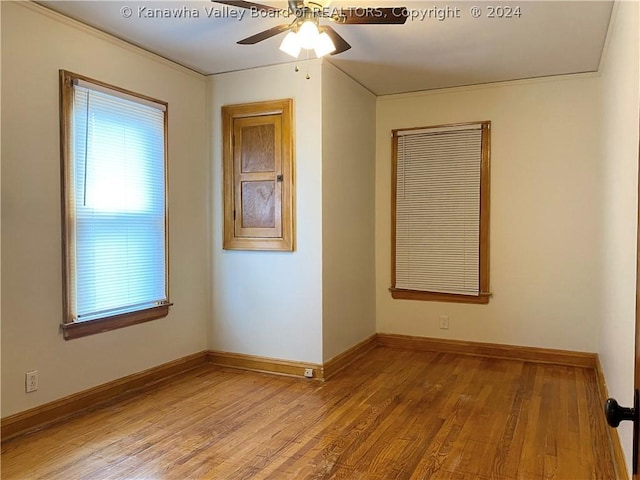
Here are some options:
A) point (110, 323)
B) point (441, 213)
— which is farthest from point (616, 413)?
point (441, 213)

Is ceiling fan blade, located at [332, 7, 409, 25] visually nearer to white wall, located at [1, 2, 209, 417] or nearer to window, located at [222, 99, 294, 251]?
window, located at [222, 99, 294, 251]

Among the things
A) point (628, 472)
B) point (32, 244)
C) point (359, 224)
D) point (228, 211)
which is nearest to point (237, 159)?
point (228, 211)

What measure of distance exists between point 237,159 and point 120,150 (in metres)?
1.01

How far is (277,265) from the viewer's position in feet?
13.1

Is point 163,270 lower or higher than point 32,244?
lower

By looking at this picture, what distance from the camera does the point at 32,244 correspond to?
2.86 m

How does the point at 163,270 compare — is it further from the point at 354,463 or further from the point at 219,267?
the point at 354,463

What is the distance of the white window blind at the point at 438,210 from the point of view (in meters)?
4.54

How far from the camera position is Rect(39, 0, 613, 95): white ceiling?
9.51 ft

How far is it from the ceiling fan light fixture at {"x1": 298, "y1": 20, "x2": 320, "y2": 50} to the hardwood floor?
221cm

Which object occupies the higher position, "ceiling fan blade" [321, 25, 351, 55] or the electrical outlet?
"ceiling fan blade" [321, 25, 351, 55]

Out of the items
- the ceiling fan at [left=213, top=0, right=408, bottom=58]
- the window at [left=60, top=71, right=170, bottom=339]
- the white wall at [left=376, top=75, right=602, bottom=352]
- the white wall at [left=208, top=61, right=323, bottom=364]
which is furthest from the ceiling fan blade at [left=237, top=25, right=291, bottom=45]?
the white wall at [left=376, top=75, right=602, bottom=352]

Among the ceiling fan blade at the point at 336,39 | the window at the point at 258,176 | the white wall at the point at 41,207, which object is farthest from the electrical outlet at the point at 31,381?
the ceiling fan blade at the point at 336,39

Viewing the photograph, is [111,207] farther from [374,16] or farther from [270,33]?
[374,16]
